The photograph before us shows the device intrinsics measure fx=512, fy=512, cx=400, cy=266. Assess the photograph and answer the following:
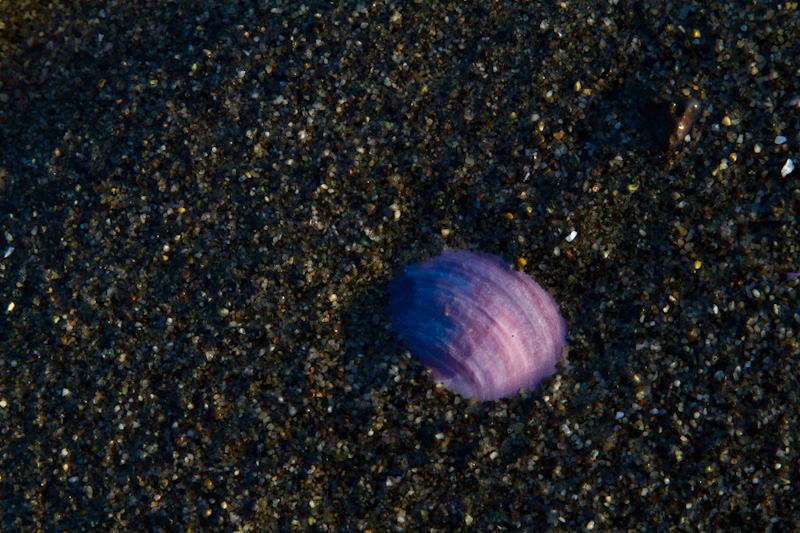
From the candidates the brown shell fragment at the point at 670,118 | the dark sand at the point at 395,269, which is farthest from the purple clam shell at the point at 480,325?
the brown shell fragment at the point at 670,118

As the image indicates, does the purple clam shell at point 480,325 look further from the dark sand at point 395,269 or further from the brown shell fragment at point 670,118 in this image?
the brown shell fragment at point 670,118

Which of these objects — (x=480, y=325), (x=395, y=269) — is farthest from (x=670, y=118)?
A: (x=395, y=269)

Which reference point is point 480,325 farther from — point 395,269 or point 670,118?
point 670,118

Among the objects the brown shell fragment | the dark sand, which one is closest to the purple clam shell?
the dark sand

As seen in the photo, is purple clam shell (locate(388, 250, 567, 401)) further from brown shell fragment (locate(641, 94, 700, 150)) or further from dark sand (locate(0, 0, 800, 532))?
brown shell fragment (locate(641, 94, 700, 150))

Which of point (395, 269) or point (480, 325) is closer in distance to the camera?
point (480, 325)

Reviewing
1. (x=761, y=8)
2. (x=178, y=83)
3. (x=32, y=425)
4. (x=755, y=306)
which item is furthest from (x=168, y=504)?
(x=761, y=8)

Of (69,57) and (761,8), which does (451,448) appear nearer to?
(761,8)
